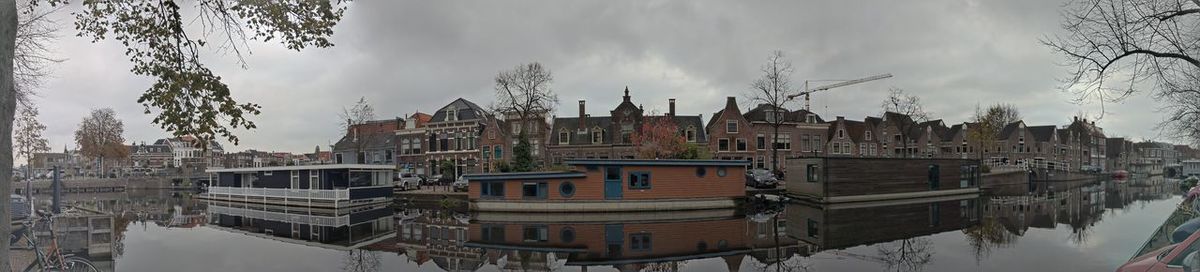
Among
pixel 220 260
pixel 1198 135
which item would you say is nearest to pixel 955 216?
pixel 1198 135

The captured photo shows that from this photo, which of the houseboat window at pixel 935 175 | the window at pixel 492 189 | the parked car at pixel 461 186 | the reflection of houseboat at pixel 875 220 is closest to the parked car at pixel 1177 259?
the reflection of houseboat at pixel 875 220

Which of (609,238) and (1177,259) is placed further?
(609,238)

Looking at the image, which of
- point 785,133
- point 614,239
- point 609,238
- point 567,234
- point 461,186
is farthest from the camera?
point 785,133

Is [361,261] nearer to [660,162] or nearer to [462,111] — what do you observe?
[660,162]

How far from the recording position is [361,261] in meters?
17.1

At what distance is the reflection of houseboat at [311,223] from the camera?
22.1 metres

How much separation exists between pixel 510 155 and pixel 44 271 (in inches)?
1664

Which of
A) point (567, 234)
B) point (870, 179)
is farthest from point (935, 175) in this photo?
point (567, 234)

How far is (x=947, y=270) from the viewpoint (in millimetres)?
14633

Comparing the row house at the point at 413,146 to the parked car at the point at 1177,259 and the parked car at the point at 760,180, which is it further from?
the parked car at the point at 1177,259

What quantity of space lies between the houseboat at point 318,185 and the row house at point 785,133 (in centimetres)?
3110

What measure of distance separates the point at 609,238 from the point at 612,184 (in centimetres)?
874

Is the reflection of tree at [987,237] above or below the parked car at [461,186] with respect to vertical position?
below

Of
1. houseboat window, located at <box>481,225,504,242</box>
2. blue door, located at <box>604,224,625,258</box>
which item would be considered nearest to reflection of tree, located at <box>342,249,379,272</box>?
houseboat window, located at <box>481,225,504,242</box>
